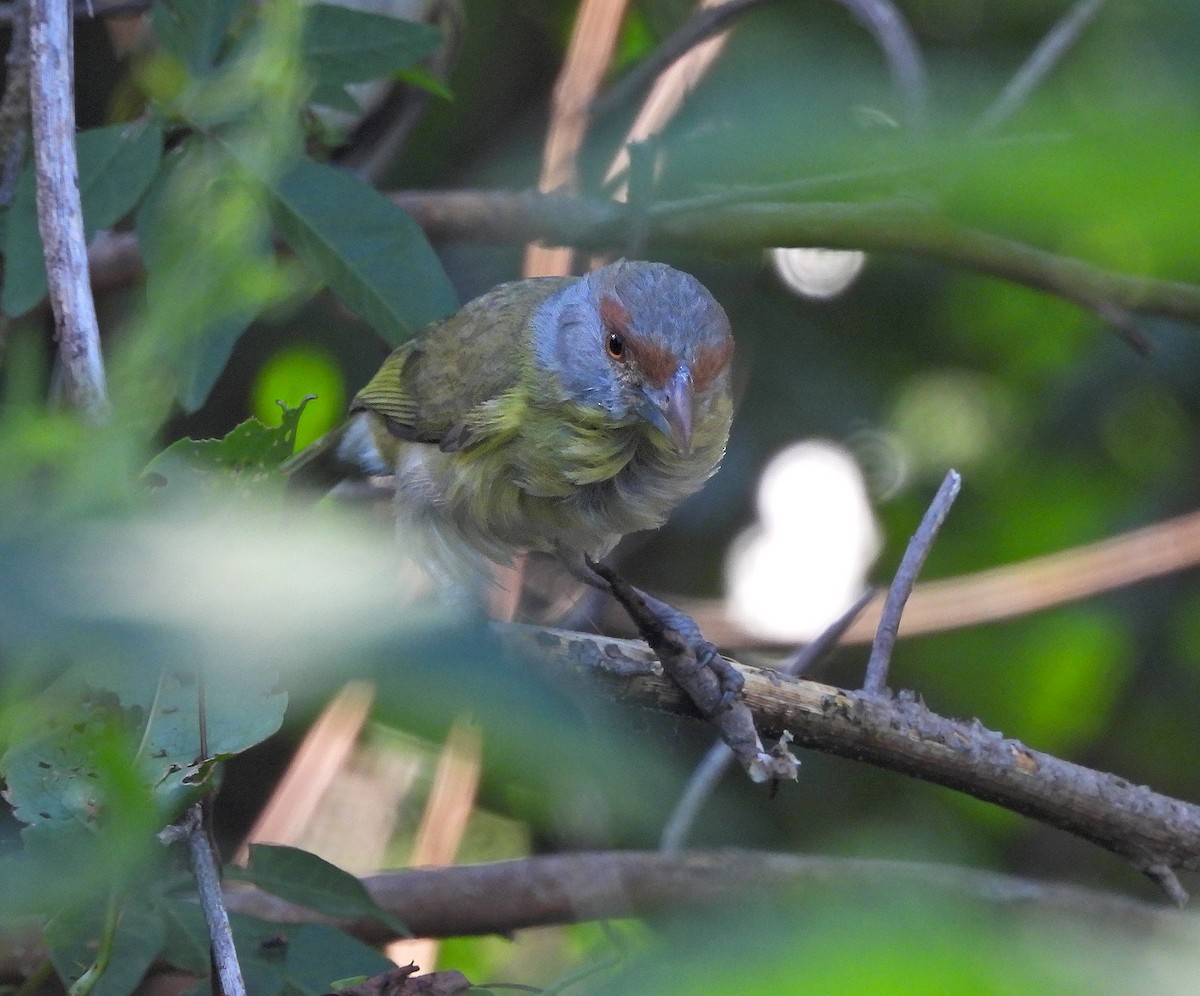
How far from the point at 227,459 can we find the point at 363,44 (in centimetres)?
157

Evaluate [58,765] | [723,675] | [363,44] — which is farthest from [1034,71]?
[58,765]

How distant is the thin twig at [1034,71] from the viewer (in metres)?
0.52

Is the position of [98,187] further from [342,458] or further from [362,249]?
[342,458]

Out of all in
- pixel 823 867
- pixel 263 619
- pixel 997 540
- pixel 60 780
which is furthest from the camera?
pixel 997 540

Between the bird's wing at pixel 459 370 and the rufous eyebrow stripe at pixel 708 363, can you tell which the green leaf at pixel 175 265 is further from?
the rufous eyebrow stripe at pixel 708 363

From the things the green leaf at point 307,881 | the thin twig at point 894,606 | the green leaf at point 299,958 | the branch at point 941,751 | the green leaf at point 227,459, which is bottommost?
the green leaf at point 299,958

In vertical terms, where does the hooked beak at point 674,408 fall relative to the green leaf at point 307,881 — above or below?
above

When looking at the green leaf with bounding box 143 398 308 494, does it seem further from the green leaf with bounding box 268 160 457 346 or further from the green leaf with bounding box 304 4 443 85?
the green leaf with bounding box 304 4 443 85

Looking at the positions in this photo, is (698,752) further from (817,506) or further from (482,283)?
(482,283)

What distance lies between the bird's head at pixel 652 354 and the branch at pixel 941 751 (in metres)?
0.67

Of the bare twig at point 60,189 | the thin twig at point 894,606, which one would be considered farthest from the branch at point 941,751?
the bare twig at point 60,189

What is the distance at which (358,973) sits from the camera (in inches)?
67.8

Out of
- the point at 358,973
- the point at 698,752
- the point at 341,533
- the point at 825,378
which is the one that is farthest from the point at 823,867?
the point at 341,533

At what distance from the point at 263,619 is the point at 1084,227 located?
0.99 ft
